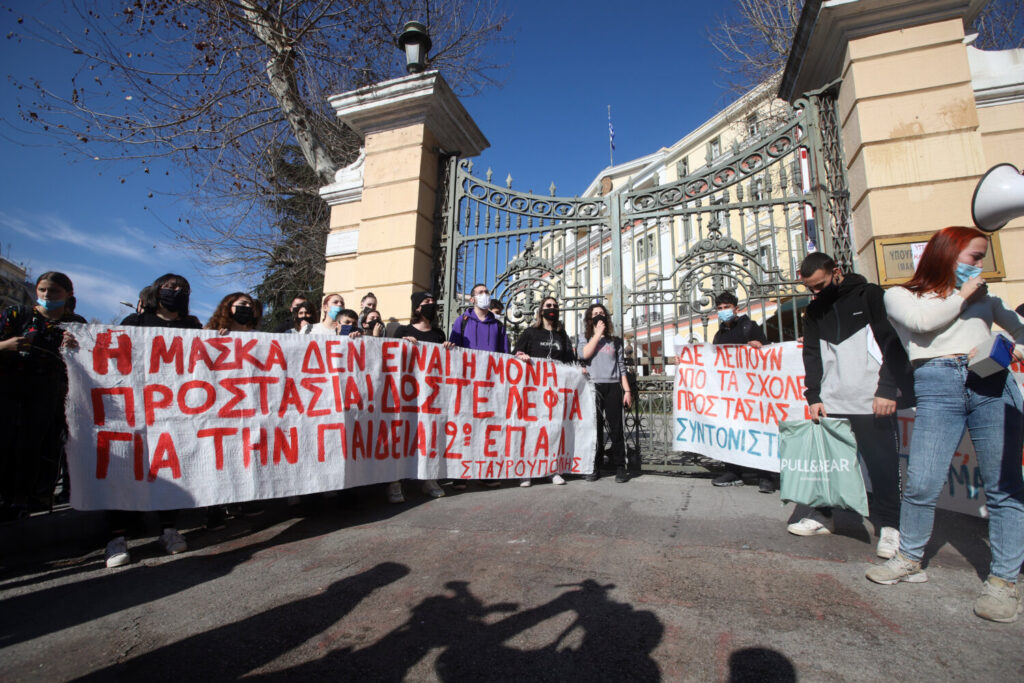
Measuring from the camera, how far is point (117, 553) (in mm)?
2990

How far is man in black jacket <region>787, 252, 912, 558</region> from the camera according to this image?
9.30ft

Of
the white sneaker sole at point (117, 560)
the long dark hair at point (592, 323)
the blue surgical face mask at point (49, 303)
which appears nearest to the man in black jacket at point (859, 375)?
the long dark hair at point (592, 323)

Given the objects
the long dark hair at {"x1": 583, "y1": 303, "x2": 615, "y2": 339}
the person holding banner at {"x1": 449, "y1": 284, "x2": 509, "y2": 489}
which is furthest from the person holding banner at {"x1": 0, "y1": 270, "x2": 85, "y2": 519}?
the long dark hair at {"x1": 583, "y1": 303, "x2": 615, "y2": 339}

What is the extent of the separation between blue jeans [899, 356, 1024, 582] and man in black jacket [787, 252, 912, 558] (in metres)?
0.33

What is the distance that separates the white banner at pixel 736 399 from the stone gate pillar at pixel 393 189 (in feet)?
10.9

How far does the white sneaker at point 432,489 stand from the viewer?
443 cm

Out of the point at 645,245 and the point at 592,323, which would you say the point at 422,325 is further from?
the point at 645,245

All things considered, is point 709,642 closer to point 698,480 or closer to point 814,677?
point 814,677

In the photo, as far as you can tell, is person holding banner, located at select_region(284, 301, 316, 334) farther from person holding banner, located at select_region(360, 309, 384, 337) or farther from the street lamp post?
the street lamp post

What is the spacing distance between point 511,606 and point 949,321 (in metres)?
2.45

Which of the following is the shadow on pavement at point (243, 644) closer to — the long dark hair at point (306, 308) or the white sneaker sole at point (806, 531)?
the white sneaker sole at point (806, 531)

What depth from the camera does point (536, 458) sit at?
4848 mm

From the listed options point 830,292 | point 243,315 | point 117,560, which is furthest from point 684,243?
point 117,560

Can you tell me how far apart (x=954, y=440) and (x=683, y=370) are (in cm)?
274
